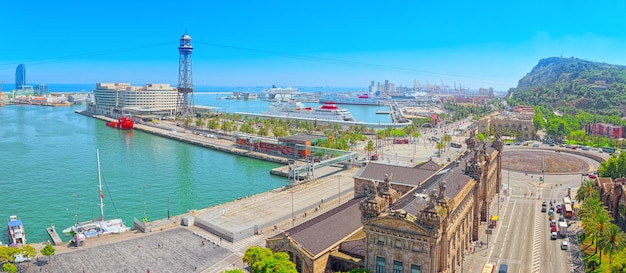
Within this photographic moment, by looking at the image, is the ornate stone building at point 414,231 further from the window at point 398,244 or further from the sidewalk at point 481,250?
the sidewalk at point 481,250

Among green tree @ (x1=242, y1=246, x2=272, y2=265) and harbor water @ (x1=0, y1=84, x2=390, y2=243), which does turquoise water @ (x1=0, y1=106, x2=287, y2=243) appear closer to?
harbor water @ (x1=0, y1=84, x2=390, y2=243)

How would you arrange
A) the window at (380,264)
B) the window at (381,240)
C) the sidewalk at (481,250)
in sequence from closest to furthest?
1. the window at (381,240)
2. the window at (380,264)
3. the sidewalk at (481,250)

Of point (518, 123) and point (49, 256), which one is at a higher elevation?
point (518, 123)

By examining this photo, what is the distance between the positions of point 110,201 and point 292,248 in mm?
38579

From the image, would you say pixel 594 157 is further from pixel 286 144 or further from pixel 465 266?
pixel 465 266

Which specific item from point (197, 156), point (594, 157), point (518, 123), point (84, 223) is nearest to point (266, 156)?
point (197, 156)

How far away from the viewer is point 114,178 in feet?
259

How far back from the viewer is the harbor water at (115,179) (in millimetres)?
59812

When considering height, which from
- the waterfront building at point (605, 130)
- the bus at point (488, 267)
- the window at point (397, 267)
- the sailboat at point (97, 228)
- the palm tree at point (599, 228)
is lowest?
the sailboat at point (97, 228)

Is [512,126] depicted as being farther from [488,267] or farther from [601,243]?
[488,267]

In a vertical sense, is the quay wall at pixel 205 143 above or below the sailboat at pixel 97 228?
above

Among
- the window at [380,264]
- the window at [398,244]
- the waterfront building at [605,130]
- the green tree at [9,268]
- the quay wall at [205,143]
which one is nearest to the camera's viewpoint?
the window at [398,244]

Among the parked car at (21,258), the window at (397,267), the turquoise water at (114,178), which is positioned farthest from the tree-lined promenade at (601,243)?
the parked car at (21,258)

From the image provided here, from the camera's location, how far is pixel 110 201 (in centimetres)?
6488
